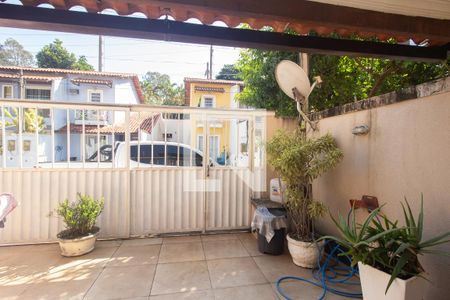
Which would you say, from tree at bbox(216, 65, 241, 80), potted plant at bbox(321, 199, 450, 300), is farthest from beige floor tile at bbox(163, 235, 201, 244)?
tree at bbox(216, 65, 241, 80)

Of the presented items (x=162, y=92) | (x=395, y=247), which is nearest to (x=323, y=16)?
(x=395, y=247)

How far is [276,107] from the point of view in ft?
13.1

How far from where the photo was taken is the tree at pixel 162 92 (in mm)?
22328

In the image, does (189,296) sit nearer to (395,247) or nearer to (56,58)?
(395,247)

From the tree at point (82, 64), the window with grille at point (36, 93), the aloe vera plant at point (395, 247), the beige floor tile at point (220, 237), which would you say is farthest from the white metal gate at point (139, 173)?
the tree at point (82, 64)

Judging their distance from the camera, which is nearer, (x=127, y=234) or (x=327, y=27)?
(x=327, y=27)

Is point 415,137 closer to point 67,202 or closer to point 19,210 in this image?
point 67,202

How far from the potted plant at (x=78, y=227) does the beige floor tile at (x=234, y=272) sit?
65.4 inches

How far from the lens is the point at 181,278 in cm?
249

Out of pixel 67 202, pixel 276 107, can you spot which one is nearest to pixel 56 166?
pixel 67 202

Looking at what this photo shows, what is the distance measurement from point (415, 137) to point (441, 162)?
0.30m

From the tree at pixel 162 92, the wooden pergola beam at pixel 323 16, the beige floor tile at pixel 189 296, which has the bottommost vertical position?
the beige floor tile at pixel 189 296

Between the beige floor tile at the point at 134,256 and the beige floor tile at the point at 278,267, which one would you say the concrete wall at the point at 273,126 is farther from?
the beige floor tile at the point at 134,256

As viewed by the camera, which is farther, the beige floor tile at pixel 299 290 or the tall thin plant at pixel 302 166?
the tall thin plant at pixel 302 166
